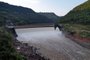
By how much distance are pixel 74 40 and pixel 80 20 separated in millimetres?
21477

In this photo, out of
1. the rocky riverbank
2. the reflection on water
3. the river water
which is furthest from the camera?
the reflection on water

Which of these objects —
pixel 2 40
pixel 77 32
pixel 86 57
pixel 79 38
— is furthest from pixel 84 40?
pixel 2 40

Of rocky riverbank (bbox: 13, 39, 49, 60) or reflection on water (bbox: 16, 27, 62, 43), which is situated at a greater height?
rocky riverbank (bbox: 13, 39, 49, 60)

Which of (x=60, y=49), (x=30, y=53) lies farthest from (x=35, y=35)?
(x=30, y=53)

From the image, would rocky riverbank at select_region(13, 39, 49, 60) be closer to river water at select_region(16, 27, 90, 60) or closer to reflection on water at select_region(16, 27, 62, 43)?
river water at select_region(16, 27, 90, 60)

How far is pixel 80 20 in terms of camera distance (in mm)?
83688

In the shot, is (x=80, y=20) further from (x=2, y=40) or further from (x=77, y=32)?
(x=2, y=40)

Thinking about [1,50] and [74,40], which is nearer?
[1,50]

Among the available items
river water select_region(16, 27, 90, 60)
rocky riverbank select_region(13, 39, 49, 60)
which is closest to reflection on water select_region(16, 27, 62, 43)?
river water select_region(16, 27, 90, 60)

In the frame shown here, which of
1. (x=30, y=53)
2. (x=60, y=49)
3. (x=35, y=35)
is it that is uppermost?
(x=30, y=53)

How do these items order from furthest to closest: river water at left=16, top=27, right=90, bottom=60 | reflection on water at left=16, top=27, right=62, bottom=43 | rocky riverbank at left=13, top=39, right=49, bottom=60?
reflection on water at left=16, top=27, right=62, bottom=43 → river water at left=16, top=27, right=90, bottom=60 → rocky riverbank at left=13, top=39, right=49, bottom=60

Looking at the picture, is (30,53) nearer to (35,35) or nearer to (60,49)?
(60,49)

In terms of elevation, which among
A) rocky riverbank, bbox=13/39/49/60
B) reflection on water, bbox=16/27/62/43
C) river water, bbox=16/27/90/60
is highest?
rocky riverbank, bbox=13/39/49/60

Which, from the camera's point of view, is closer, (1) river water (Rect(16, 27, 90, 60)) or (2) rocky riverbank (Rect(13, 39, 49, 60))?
(2) rocky riverbank (Rect(13, 39, 49, 60))
